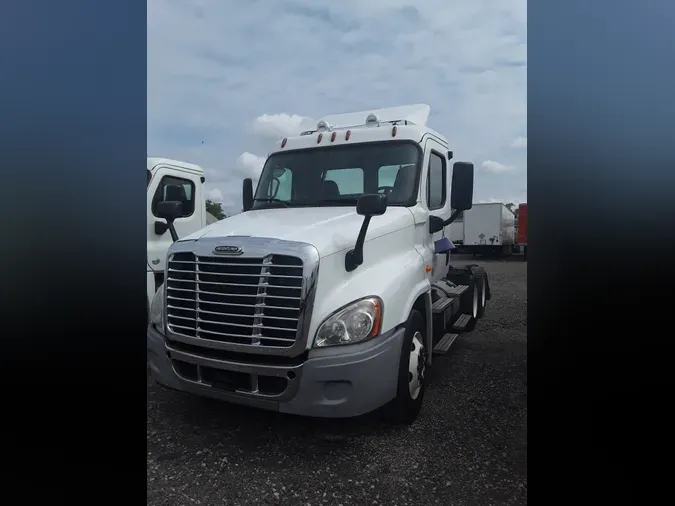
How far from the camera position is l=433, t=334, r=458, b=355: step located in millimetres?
4059

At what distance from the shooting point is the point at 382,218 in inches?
141

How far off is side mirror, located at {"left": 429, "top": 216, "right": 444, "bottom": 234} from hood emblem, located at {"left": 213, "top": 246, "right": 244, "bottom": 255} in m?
2.17

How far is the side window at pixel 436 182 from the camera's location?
439 centimetres

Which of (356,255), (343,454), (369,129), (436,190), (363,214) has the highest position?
(369,129)

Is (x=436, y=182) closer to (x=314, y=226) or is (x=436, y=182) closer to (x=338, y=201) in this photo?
(x=338, y=201)

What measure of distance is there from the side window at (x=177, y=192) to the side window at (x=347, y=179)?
295 centimetres

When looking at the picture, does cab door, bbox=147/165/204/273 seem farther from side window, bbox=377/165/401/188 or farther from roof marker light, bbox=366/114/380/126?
side window, bbox=377/165/401/188

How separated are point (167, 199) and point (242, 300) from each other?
3.96m

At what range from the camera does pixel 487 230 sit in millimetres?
20062

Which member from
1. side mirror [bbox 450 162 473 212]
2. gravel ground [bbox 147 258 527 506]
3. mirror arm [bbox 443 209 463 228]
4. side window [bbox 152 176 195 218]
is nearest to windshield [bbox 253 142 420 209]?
side mirror [bbox 450 162 473 212]

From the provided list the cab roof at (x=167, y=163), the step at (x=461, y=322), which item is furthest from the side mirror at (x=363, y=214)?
the cab roof at (x=167, y=163)

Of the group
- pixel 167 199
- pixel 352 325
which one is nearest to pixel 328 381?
pixel 352 325

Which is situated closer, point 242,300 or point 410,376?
point 242,300
